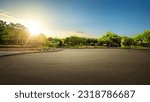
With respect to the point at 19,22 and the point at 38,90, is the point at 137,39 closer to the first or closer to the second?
the point at 19,22

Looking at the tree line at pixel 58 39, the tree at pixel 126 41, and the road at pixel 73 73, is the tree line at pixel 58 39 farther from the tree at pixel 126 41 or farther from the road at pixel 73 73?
the road at pixel 73 73

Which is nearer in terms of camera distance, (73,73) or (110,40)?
(73,73)

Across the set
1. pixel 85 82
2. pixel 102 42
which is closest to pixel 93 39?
pixel 102 42

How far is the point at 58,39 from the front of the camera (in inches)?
4013

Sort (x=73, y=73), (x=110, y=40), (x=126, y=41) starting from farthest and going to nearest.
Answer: (x=110, y=40)
(x=126, y=41)
(x=73, y=73)

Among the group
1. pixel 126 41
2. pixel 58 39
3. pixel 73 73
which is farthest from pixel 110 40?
pixel 73 73

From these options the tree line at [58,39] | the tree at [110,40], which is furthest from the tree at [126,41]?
the tree at [110,40]

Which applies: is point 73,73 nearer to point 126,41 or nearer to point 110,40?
point 126,41

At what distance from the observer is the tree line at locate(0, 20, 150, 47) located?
43.8 m

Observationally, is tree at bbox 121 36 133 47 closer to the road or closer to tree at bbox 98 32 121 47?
tree at bbox 98 32 121 47

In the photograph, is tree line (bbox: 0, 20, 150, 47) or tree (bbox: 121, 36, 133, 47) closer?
tree line (bbox: 0, 20, 150, 47)

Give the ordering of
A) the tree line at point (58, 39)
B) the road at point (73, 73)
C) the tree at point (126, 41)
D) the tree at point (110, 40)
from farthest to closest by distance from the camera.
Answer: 1. the tree at point (110, 40)
2. the tree at point (126, 41)
3. the tree line at point (58, 39)
4. the road at point (73, 73)

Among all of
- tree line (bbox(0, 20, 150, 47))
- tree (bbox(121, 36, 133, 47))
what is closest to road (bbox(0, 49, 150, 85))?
tree line (bbox(0, 20, 150, 47))

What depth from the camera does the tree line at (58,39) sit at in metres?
43.8
